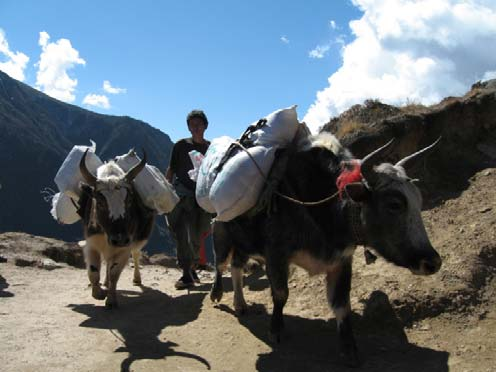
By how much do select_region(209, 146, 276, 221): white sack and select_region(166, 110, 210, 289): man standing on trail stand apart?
105 inches

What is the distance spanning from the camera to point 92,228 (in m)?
5.56

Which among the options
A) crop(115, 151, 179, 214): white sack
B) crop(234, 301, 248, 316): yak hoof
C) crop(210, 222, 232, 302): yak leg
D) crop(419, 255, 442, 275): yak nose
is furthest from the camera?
crop(115, 151, 179, 214): white sack

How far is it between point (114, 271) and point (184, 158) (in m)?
2.13

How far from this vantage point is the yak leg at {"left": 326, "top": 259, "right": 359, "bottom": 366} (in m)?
3.61

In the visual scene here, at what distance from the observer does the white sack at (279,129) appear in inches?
173

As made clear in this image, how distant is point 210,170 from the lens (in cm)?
499

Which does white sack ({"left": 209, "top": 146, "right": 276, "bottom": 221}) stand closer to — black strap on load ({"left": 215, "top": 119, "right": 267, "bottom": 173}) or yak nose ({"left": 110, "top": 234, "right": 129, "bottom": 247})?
black strap on load ({"left": 215, "top": 119, "right": 267, "bottom": 173})

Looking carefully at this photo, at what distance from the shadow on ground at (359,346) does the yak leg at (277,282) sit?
0.13 metres

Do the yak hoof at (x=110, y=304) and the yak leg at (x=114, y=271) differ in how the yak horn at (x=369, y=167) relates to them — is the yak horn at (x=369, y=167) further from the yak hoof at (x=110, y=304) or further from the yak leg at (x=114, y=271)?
the yak hoof at (x=110, y=304)

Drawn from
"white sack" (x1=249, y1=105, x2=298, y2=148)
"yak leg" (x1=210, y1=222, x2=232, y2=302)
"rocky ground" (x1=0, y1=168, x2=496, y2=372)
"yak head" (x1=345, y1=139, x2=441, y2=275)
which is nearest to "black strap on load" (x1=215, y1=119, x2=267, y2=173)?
"white sack" (x1=249, y1=105, x2=298, y2=148)

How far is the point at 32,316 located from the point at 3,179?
64.1m

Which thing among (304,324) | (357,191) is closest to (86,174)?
(304,324)

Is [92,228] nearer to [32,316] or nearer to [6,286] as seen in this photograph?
[32,316]

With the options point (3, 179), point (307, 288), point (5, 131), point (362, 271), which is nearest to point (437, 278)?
point (362, 271)
